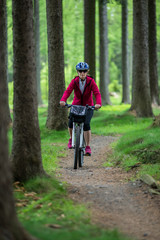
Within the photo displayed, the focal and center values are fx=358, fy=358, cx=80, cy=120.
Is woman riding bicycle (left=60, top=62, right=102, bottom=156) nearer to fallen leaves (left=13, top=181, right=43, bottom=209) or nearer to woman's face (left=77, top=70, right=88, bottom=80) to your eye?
woman's face (left=77, top=70, right=88, bottom=80)

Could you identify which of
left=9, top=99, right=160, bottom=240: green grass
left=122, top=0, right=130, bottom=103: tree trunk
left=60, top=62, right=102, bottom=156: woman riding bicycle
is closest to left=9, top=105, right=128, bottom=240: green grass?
left=9, top=99, right=160, bottom=240: green grass

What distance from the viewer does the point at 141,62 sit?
16266 mm

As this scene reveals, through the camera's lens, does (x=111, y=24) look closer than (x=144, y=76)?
No

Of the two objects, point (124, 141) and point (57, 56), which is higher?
point (57, 56)

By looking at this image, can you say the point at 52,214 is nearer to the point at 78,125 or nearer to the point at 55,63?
the point at 78,125

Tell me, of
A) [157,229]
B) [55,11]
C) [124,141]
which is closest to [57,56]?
[55,11]

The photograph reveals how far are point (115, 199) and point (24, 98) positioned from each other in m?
2.28

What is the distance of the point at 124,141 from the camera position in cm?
1086

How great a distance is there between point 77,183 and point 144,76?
33.8 ft

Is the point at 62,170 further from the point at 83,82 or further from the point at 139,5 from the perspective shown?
the point at 139,5

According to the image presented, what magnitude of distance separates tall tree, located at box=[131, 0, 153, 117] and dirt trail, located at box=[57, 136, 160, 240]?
7.92 metres

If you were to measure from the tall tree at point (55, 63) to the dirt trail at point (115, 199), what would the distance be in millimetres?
4771

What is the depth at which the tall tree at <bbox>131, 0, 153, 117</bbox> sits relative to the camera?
16047 millimetres

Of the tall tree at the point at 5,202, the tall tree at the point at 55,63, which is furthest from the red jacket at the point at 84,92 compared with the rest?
the tall tree at the point at 55,63
